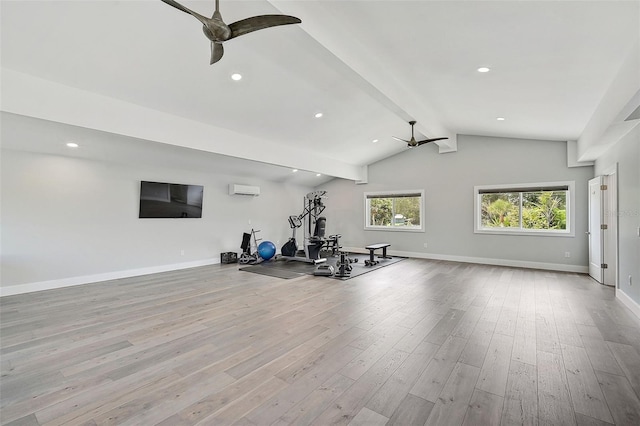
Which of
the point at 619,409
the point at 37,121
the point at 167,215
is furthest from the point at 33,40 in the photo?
the point at 619,409

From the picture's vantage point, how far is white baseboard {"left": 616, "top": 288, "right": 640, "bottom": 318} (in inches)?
146

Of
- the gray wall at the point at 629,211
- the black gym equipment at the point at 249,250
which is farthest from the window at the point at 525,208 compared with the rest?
the black gym equipment at the point at 249,250

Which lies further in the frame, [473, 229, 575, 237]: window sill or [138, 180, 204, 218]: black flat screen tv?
[473, 229, 575, 237]: window sill

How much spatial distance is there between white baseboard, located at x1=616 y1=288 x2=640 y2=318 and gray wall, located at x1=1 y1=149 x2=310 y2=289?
7953mm

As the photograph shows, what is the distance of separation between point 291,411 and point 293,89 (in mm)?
4244

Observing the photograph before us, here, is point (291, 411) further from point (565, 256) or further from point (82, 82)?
point (565, 256)

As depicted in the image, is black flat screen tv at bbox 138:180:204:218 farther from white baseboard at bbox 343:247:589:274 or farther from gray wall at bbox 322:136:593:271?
white baseboard at bbox 343:247:589:274

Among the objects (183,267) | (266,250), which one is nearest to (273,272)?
(266,250)

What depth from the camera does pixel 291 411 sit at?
1.93 meters

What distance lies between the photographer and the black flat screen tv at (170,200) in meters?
6.43

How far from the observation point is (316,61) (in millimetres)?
3941

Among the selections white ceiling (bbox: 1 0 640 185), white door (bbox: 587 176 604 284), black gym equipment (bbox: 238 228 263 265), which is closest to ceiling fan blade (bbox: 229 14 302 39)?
white ceiling (bbox: 1 0 640 185)

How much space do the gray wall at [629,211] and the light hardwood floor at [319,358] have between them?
43 centimetres

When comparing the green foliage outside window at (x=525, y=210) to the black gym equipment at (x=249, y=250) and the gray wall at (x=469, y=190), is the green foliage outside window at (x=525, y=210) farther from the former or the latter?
the black gym equipment at (x=249, y=250)
